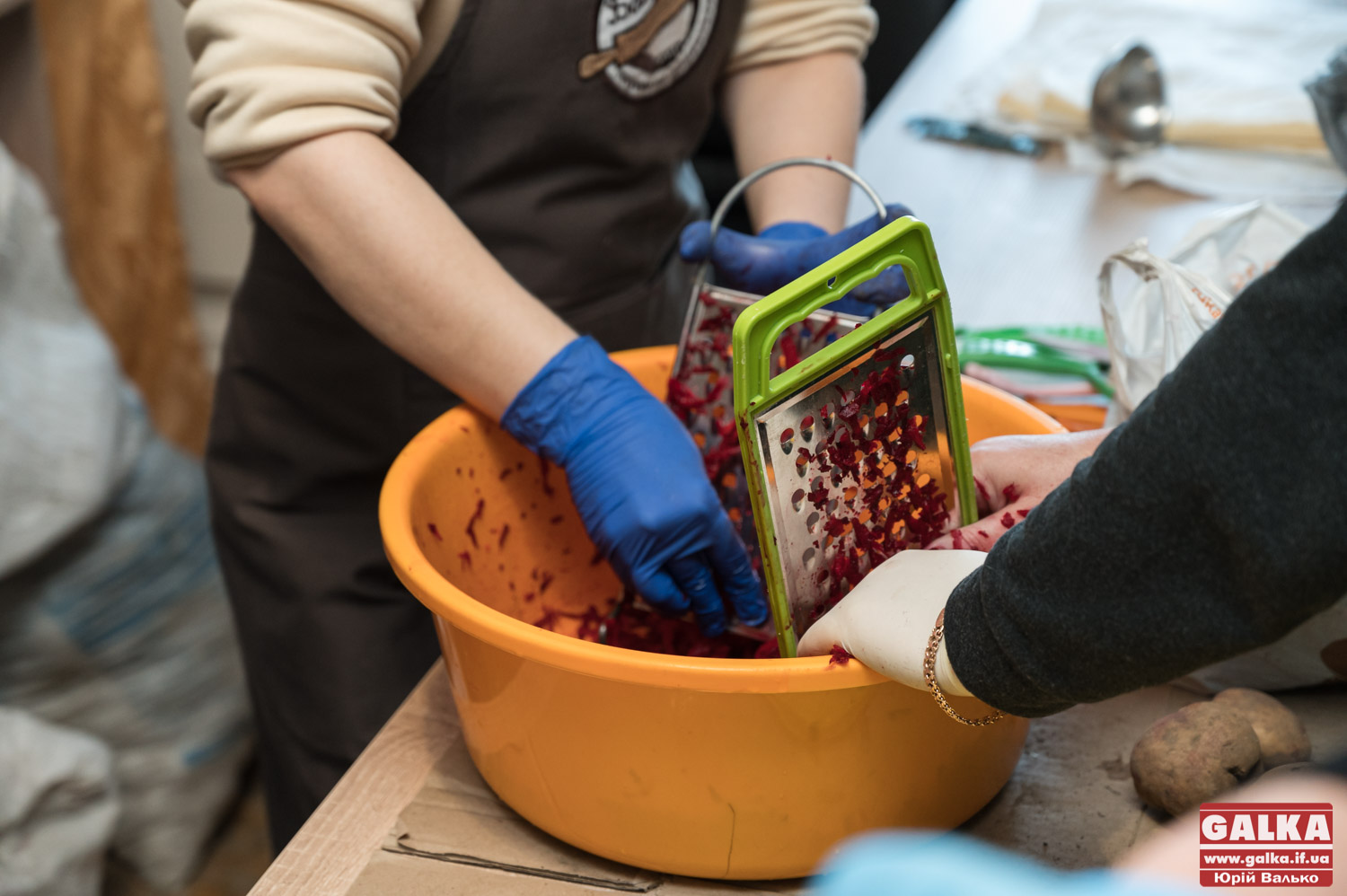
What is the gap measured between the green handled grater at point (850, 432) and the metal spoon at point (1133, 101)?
111 cm

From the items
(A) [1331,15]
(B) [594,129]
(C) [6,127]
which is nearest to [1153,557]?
(B) [594,129]

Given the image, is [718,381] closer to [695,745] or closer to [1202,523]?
[695,745]

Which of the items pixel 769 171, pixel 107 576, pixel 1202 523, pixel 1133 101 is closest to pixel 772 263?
pixel 769 171

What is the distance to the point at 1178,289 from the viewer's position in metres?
0.84

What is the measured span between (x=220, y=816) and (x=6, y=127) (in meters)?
1.30

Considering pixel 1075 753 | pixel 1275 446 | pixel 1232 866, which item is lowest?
pixel 1075 753

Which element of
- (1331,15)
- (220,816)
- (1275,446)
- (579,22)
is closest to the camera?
(1275,446)

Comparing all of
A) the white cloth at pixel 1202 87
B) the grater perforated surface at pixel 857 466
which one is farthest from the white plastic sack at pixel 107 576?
the white cloth at pixel 1202 87

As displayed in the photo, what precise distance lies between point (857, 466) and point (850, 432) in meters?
0.02

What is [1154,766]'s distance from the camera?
2.09ft

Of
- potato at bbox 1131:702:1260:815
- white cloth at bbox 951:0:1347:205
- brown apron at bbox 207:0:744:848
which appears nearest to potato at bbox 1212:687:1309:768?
potato at bbox 1131:702:1260:815

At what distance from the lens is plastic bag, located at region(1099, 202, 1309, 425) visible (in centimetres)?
83

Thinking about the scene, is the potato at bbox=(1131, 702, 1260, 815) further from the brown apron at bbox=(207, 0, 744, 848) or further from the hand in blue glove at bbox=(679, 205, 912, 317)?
the brown apron at bbox=(207, 0, 744, 848)

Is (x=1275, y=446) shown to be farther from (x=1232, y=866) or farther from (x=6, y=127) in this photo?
(x=6, y=127)
